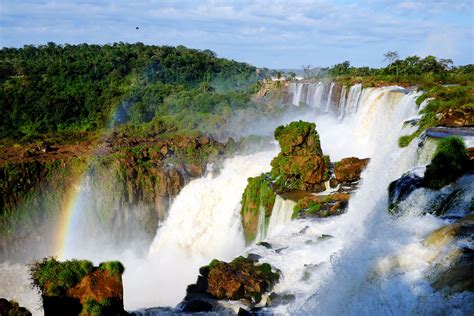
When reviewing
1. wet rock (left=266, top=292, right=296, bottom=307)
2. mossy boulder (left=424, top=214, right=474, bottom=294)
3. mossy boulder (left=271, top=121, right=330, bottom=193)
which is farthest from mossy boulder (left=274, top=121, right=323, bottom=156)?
mossy boulder (left=424, top=214, right=474, bottom=294)

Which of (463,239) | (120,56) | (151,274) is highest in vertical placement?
(120,56)

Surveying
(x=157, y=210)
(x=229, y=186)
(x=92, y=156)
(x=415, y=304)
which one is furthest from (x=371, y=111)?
(x=415, y=304)

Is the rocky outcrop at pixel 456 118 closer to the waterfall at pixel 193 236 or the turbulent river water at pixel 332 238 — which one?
the turbulent river water at pixel 332 238

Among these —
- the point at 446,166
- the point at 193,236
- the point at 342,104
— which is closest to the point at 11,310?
the point at 446,166

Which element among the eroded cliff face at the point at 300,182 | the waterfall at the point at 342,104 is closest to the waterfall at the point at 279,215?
the eroded cliff face at the point at 300,182

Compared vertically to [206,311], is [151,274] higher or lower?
lower

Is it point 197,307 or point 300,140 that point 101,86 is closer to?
point 300,140

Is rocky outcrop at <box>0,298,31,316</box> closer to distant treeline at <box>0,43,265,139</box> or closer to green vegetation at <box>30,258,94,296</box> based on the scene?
green vegetation at <box>30,258,94,296</box>

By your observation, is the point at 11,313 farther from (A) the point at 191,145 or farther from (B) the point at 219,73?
(B) the point at 219,73
